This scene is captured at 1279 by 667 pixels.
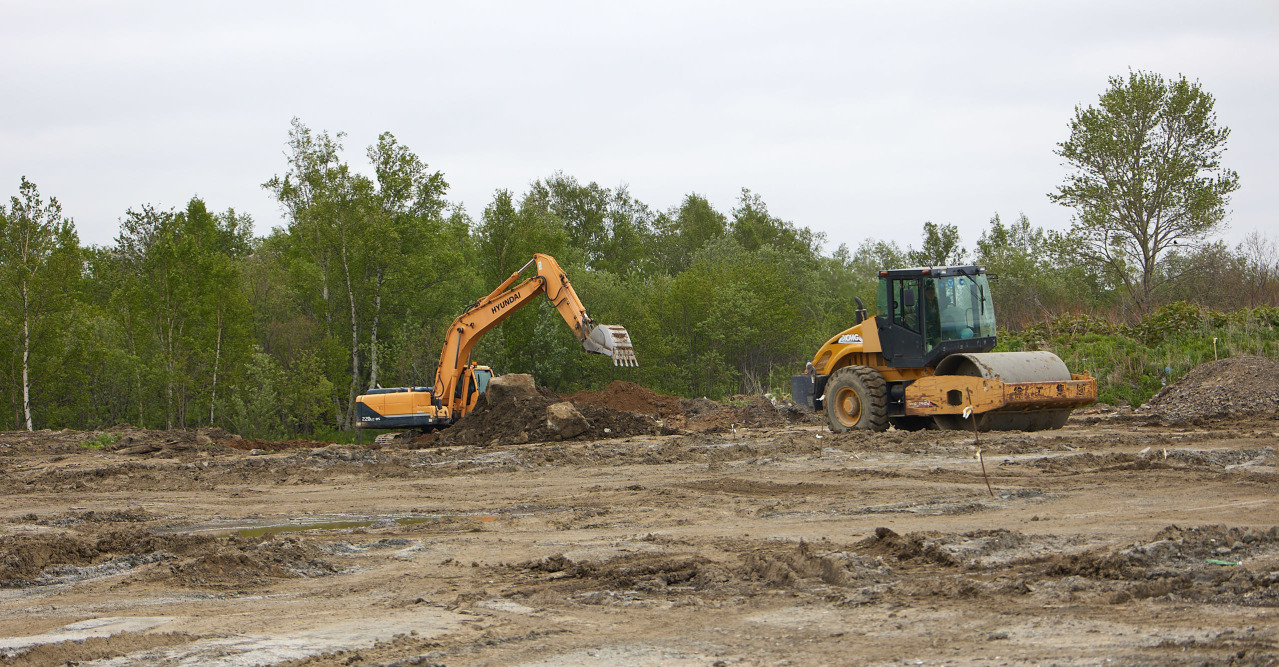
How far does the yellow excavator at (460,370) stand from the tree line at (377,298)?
36.7ft

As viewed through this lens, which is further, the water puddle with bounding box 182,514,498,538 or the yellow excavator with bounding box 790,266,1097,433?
the yellow excavator with bounding box 790,266,1097,433

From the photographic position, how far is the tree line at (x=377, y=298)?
30.6m

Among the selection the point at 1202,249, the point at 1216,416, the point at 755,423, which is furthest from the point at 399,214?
the point at 1202,249

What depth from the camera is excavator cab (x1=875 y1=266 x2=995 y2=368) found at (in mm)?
16344

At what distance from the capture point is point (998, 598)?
213 inches

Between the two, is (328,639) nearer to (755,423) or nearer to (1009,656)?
(1009,656)

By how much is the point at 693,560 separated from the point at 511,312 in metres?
15.7

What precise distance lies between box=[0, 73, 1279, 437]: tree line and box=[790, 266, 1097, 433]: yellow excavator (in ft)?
53.0

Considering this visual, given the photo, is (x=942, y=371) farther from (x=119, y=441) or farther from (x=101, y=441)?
(x=101, y=441)

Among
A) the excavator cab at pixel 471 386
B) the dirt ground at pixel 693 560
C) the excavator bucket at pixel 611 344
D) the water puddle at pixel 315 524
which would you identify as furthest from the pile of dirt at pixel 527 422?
the water puddle at pixel 315 524

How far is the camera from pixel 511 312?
22.1m

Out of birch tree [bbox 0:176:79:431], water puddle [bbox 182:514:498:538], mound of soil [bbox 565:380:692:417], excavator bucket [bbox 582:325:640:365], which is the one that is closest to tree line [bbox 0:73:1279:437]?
birch tree [bbox 0:176:79:431]

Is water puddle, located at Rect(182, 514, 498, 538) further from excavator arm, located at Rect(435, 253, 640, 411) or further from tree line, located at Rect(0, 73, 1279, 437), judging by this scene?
tree line, located at Rect(0, 73, 1279, 437)

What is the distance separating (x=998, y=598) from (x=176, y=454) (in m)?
19.1
